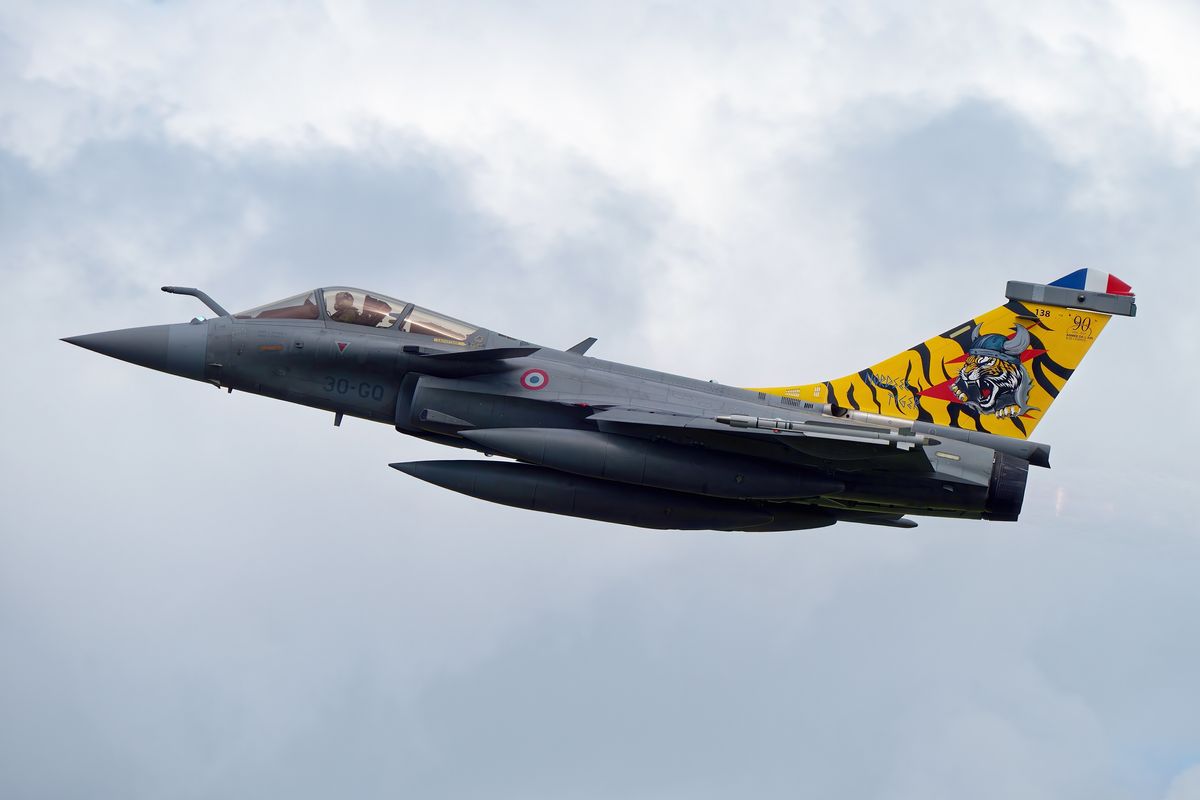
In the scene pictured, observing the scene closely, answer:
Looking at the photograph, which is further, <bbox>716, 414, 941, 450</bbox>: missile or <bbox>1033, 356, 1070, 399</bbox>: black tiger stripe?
<bbox>1033, 356, 1070, 399</bbox>: black tiger stripe

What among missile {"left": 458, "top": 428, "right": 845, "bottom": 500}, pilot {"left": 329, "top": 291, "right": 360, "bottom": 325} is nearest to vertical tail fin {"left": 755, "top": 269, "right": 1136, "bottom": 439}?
missile {"left": 458, "top": 428, "right": 845, "bottom": 500}

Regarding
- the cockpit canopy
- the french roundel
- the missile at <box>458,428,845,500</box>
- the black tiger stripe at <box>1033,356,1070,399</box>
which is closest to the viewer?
the missile at <box>458,428,845,500</box>

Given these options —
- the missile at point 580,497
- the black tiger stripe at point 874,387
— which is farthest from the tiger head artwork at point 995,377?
the missile at point 580,497

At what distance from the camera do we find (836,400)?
21672mm

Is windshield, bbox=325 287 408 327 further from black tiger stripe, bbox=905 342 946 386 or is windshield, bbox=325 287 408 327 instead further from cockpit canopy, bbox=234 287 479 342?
black tiger stripe, bbox=905 342 946 386

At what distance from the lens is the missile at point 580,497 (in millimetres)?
19625

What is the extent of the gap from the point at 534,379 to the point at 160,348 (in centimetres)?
546

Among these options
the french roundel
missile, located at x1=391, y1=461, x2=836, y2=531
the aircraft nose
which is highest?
the french roundel

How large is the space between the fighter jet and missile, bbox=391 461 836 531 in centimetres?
3

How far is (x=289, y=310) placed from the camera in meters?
20.7

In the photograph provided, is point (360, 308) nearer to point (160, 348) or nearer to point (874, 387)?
point (160, 348)

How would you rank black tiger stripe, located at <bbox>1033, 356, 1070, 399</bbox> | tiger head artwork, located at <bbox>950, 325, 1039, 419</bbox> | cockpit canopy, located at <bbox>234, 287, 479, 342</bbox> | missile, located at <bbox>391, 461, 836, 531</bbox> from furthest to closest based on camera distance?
black tiger stripe, located at <bbox>1033, 356, 1070, 399</bbox> → tiger head artwork, located at <bbox>950, 325, 1039, 419</bbox> → cockpit canopy, located at <bbox>234, 287, 479, 342</bbox> → missile, located at <bbox>391, 461, 836, 531</bbox>

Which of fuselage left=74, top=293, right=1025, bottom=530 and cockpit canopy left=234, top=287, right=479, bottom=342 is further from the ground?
cockpit canopy left=234, top=287, right=479, bottom=342

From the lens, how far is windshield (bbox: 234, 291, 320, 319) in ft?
67.8
